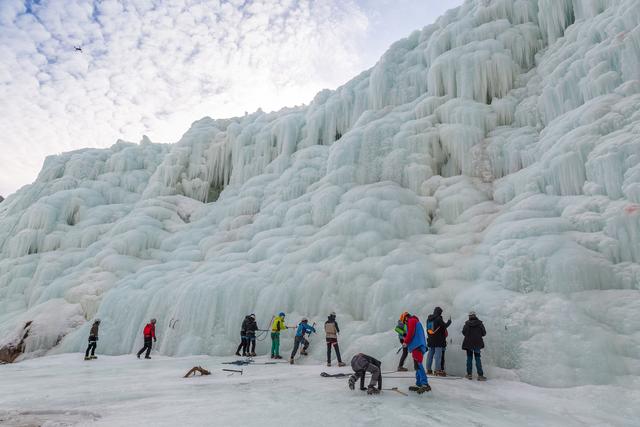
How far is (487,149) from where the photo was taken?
1512 centimetres

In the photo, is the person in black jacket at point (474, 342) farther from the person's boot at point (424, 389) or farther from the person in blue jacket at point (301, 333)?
the person in blue jacket at point (301, 333)

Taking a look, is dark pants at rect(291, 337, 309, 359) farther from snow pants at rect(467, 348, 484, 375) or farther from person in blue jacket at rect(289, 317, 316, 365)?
snow pants at rect(467, 348, 484, 375)

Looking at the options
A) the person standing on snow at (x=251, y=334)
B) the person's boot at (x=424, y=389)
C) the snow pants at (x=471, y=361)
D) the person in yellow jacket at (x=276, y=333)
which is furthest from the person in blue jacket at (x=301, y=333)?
the person's boot at (x=424, y=389)

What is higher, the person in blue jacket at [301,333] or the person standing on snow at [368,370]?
the person in blue jacket at [301,333]

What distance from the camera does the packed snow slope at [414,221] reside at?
28.9ft

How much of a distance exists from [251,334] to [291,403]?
582 cm

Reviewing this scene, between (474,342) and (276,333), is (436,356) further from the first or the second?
(276,333)

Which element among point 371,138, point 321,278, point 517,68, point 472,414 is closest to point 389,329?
point 321,278

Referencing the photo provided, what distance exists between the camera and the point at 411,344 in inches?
283

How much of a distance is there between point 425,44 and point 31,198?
90.8 feet

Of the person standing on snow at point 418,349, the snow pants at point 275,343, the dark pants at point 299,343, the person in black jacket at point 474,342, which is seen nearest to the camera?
the person standing on snow at point 418,349

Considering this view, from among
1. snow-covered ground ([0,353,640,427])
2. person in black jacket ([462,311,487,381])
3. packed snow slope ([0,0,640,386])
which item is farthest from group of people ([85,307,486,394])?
packed snow slope ([0,0,640,386])

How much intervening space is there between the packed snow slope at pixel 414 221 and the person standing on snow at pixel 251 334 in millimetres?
389

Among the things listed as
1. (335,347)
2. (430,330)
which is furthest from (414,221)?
(430,330)
